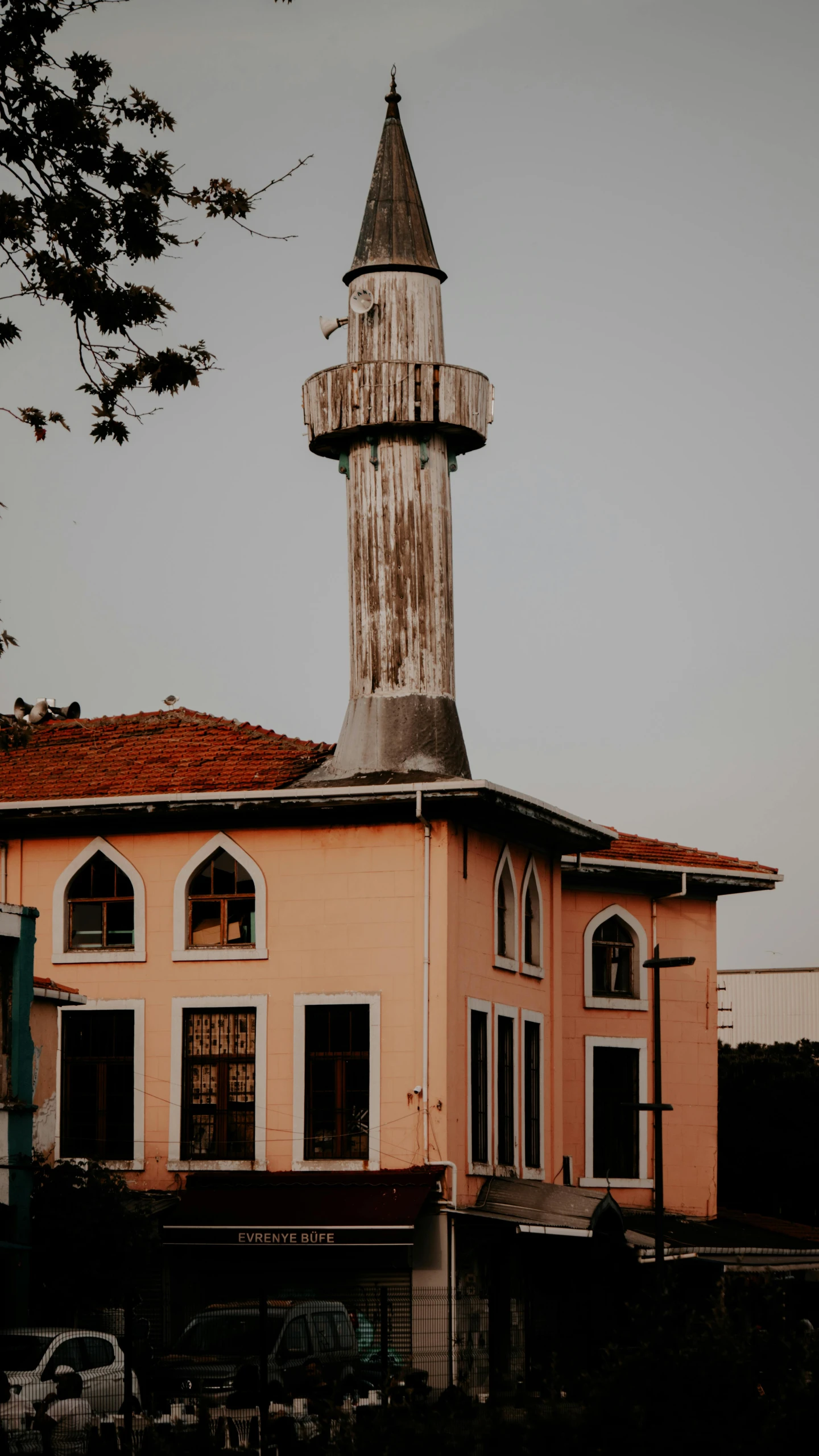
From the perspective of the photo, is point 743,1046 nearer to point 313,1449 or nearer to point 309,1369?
point 309,1369

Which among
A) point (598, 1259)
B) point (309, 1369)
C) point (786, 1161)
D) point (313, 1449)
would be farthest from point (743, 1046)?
point (313, 1449)

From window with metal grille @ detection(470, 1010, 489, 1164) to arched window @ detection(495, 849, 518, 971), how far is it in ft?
3.78

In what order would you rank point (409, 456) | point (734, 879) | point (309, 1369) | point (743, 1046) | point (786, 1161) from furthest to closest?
point (743, 1046), point (786, 1161), point (734, 879), point (409, 456), point (309, 1369)

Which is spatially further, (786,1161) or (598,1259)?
(786,1161)

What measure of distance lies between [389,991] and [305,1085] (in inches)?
70.1

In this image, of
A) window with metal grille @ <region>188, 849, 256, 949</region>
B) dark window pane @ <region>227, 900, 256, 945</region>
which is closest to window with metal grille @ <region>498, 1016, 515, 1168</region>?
dark window pane @ <region>227, 900, 256, 945</region>

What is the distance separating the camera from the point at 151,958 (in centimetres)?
3062

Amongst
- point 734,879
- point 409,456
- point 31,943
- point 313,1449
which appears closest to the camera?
point 313,1449

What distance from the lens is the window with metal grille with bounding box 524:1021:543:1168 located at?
105 ft

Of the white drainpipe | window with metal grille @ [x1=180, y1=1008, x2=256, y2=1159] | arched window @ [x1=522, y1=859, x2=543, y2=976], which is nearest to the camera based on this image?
the white drainpipe

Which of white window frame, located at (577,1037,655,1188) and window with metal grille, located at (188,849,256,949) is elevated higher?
window with metal grille, located at (188,849,256,949)

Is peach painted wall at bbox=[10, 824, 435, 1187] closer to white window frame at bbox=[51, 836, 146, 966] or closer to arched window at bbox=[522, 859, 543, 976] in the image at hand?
white window frame at bbox=[51, 836, 146, 966]

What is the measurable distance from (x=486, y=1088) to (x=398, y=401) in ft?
33.4

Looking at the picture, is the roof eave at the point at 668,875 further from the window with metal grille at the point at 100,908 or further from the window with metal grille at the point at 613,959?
the window with metal grille at the point at 100,908
